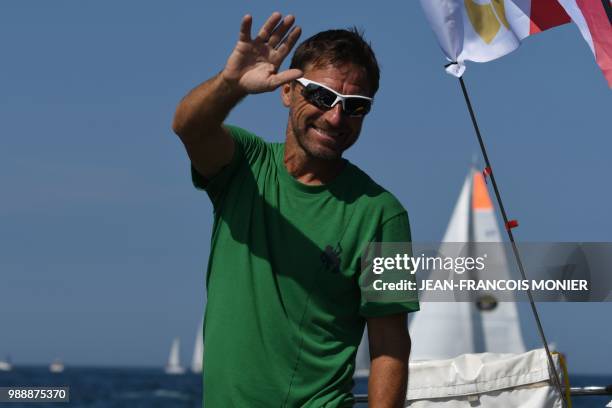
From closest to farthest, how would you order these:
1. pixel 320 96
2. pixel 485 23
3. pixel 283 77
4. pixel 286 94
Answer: pixel 283 77 < pixel 320 96 < pixel 286 94 < pixel 485 23

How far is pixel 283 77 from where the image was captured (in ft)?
12.3

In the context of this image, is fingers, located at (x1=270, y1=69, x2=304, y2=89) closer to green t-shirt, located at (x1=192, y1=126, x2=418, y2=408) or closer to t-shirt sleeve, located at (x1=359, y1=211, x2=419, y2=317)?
green t-shirt, located at (x1=192, y1=126, x2=418, y2=408)

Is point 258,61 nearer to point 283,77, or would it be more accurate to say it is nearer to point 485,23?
point 283,77

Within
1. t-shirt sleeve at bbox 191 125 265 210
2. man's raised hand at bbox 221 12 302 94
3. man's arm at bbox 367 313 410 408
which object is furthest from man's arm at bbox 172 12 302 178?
man's arm at bbox 367 313 410 408

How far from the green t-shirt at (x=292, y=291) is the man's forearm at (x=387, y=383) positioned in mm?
83

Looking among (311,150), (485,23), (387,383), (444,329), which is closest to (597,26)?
(485,23)

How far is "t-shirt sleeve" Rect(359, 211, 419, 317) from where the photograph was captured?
3.93 m

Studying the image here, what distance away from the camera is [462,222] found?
36.7m

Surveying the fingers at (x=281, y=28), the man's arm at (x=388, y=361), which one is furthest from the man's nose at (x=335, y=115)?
the man's arm at (x=388, y=361)

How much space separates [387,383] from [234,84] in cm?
109

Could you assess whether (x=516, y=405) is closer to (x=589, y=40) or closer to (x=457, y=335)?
(x=589, y=40)

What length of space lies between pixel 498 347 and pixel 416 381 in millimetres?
30345

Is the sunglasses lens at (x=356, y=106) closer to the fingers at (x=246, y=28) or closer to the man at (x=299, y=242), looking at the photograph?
the man at (x=299, y=242)

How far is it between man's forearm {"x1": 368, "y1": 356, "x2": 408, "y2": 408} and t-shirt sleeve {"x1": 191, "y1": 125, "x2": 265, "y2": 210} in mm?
772
